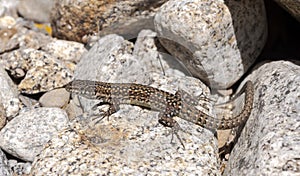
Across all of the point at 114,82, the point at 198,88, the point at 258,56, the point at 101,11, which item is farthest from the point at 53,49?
the point at 258,56

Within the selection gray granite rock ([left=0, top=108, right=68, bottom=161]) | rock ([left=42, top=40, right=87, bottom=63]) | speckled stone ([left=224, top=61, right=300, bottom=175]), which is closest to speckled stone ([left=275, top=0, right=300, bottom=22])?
speckled stone ([left=224, top=61, right=300, bottom=175])

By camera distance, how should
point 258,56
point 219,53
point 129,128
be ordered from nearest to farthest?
point 129,128 < point 219,53 < point 258,56

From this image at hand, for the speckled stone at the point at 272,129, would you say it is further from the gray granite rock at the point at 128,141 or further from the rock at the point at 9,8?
the rock at the point at 9,8

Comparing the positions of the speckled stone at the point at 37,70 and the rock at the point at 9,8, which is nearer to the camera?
the speckled stone at the point at 37,70

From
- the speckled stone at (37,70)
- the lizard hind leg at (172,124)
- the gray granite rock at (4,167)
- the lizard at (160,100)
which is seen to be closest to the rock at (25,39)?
the speckled stone at (37,70)

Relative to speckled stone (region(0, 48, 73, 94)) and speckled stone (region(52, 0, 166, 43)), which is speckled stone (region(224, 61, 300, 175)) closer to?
speckled stone (region(52, 0, 166, 43))

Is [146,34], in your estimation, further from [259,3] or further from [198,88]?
[259,3]

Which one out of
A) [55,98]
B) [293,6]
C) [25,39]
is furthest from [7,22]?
[293,6]
